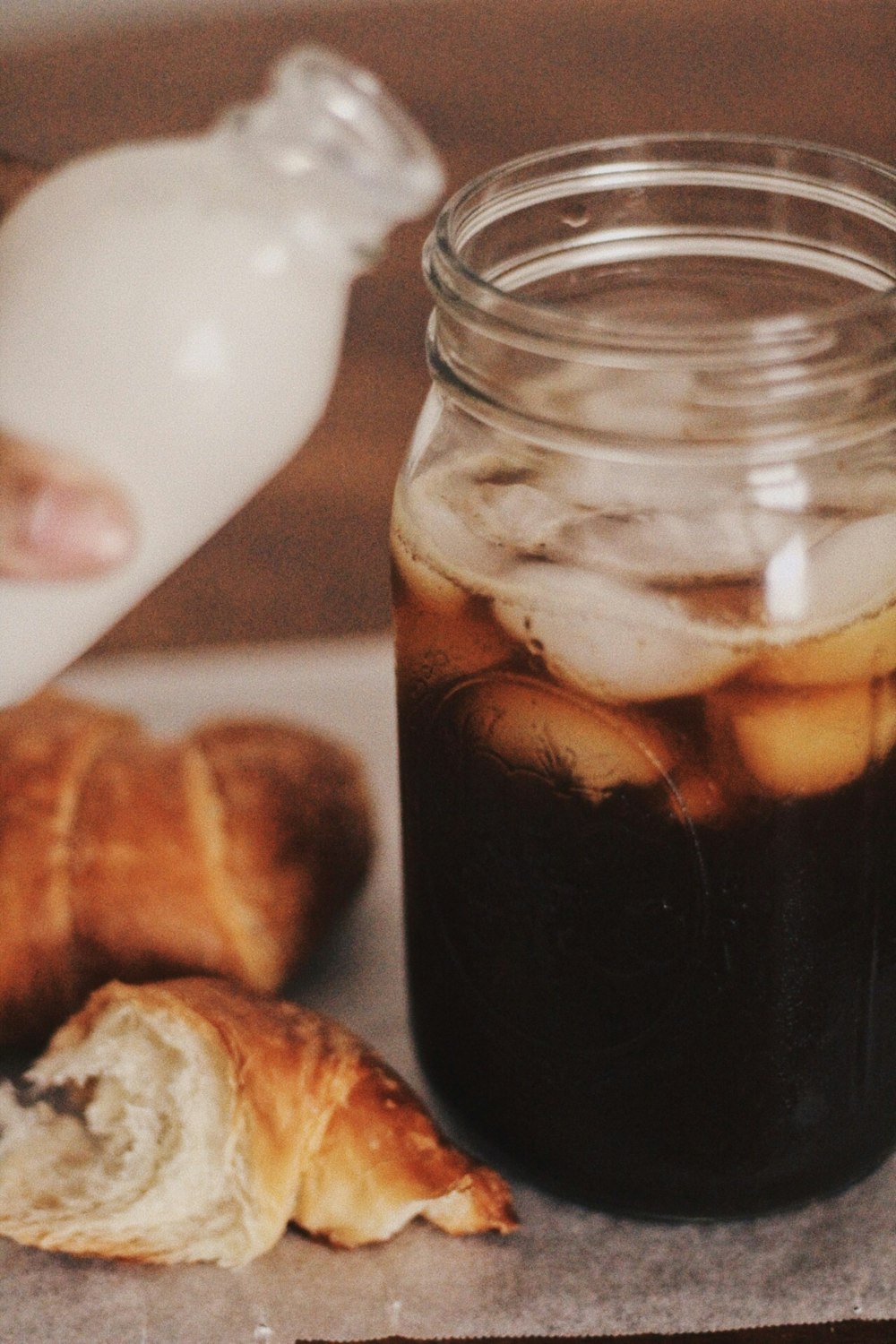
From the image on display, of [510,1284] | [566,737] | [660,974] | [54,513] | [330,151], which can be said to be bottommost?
[510,1284]

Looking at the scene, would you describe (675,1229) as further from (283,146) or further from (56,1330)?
(283,146)

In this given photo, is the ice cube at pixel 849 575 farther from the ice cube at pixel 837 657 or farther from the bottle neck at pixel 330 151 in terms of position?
the bottle neck at pixel 330 151

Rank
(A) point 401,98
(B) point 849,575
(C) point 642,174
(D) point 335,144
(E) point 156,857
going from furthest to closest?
(A) point 401,98 < (E) point 156,857 < (C) point 642,174 < (B) point 849,575 < (D) point 335,144

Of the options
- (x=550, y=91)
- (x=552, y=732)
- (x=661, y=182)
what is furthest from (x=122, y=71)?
(x=552, y=732)

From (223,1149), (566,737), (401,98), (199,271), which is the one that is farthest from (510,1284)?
(401,98)

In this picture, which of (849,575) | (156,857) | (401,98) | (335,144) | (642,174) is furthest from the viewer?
(401,98)

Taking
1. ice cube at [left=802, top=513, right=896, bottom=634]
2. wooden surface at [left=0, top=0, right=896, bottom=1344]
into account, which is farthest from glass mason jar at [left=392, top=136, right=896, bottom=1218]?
wooden surface at [left=0, top=0, right=896, bottom=1344]

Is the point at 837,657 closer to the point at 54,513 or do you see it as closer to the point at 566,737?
the point at 566,737
